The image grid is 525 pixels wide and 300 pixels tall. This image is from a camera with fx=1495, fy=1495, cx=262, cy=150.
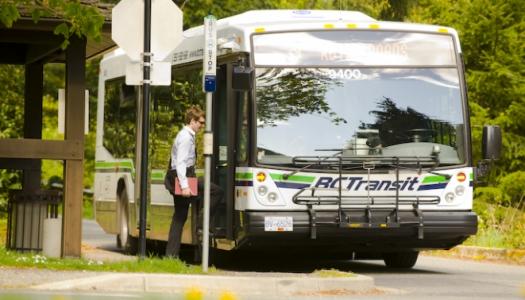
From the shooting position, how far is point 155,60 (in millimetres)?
15734

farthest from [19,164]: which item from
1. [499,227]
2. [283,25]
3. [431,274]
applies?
[499,227]

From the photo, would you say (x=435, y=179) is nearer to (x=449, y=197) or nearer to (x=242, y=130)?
(x=449, y=197)

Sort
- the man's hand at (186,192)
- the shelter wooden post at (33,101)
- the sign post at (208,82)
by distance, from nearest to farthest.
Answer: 1. the sign post at (208,82)
2. the man's hand at (186,192)
3. the shelter wooden post at (33,101)

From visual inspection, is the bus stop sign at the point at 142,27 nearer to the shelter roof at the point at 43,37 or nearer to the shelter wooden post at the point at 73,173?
the shelter roof at the point at 43,37

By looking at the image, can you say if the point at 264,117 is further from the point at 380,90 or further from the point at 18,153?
the point at 18,153

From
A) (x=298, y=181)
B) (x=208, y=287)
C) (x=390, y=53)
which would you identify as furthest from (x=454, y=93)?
(x=208, y=287)

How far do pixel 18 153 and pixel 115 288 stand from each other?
4477 millimetres

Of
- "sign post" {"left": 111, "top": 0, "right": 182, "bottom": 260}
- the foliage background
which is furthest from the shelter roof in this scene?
the foliage background

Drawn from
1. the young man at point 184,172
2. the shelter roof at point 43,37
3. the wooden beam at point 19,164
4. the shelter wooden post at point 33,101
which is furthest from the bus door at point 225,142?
the shelter wooden post at point 33,101

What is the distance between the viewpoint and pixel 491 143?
696 inches

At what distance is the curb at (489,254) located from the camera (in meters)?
21.0

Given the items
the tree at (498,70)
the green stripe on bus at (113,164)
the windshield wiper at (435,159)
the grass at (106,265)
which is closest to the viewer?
the grass at (106,265)

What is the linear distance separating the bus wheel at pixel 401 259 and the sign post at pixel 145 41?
4.51 metres

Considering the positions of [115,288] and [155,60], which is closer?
[115,288]
